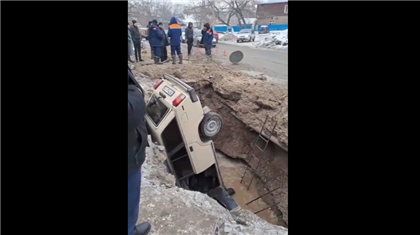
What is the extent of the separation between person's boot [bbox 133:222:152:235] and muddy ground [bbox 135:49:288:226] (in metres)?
3.06

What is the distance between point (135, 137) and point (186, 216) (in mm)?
1050

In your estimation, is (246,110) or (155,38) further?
(155,38)

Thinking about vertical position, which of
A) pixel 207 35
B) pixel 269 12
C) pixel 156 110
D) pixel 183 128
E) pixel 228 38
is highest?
pixel 269 12

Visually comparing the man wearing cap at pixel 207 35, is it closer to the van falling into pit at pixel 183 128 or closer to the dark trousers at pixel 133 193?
the van falling into pit at pixel 183 128

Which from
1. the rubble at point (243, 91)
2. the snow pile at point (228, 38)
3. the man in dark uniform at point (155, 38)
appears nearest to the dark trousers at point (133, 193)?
the rubble at point (243, 91)

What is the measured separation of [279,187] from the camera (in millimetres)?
4801

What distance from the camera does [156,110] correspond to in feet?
10.8

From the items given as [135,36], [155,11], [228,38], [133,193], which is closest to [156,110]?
[133,193]

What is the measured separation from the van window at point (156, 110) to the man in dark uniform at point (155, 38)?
174 inches

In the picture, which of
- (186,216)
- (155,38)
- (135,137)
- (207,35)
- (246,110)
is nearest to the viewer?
(135,137)

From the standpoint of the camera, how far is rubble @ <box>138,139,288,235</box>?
201 centimetres

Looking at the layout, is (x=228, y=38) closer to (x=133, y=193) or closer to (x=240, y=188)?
(x=240, y=188)
